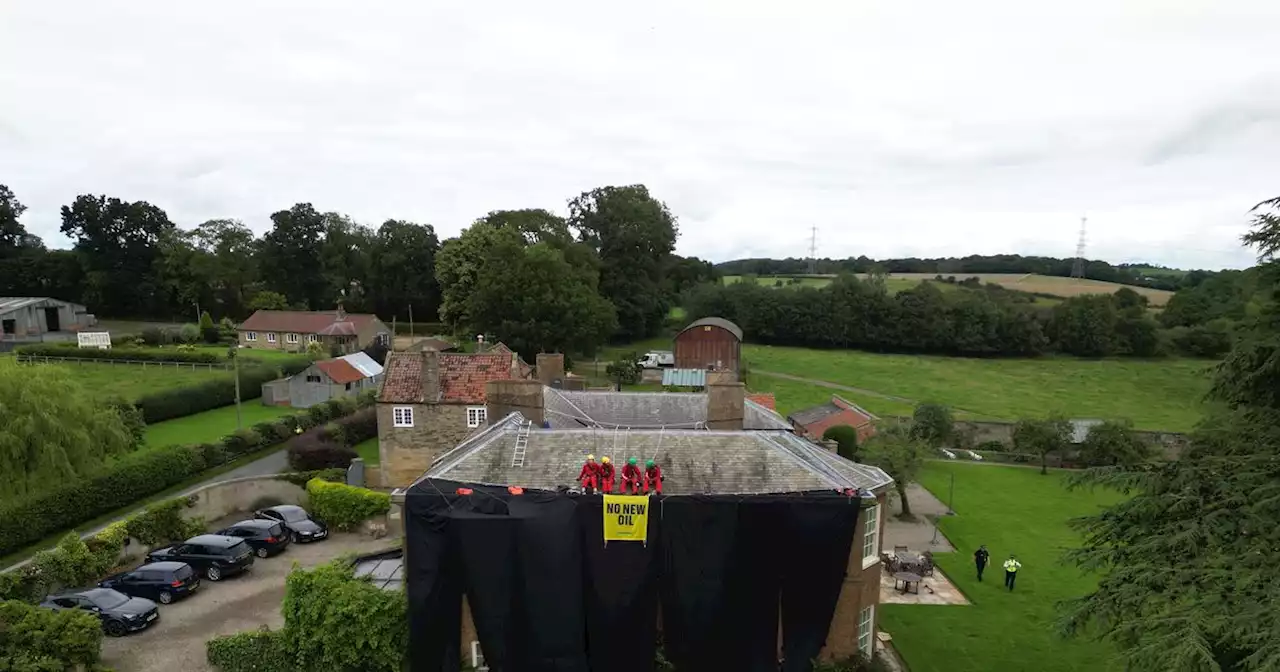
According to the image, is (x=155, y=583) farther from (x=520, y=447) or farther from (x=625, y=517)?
(x=625, y=517)

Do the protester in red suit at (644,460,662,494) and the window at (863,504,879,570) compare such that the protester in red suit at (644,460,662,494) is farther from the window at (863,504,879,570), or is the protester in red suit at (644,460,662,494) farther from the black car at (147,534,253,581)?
the black car at (147,534,253,581)

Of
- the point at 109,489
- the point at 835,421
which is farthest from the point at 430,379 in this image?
the point at 835,421

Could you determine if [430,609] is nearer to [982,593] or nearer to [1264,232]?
[982,593]

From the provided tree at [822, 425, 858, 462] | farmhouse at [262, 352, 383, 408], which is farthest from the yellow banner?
farmhouse at [262, 352, 383, 408]

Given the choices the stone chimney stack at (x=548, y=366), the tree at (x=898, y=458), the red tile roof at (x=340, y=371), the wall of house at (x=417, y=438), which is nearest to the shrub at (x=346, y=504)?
the wall of house at (x=417, y=438)

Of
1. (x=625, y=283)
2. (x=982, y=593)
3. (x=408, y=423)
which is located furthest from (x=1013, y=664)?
(x=625, y=283)

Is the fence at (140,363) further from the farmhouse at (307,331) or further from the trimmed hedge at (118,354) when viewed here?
the farmhouse at (307,331)
